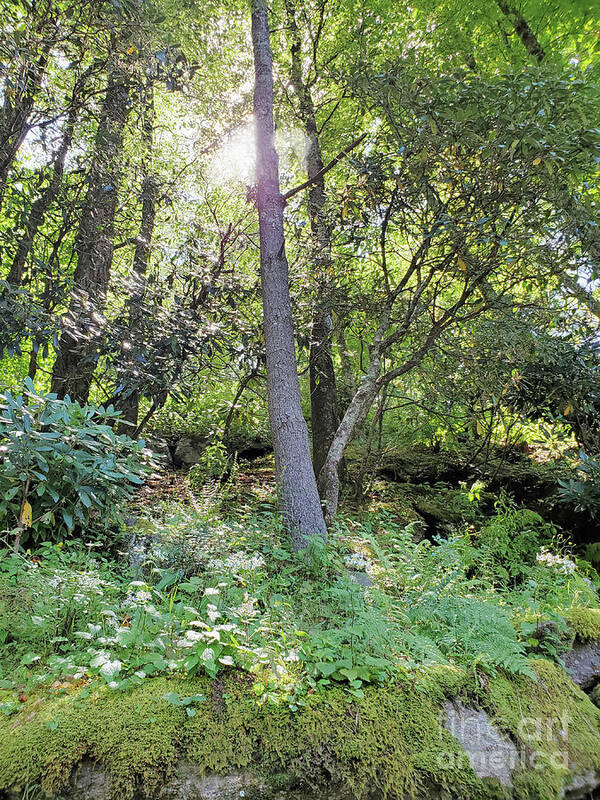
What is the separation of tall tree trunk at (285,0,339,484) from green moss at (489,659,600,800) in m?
4.32

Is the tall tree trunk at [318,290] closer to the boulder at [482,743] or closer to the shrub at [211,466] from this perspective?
the shrub at [211,466]

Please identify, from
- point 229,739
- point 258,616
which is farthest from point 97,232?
point 229,739

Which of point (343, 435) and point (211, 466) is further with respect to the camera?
point (211, 466)

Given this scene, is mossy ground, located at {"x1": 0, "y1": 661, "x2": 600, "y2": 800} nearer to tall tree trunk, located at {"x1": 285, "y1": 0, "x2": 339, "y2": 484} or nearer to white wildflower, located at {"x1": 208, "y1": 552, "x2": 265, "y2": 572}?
white wildflower, located at {"x1": 208, "y1": 552, "x2": 265, "y2": 572}

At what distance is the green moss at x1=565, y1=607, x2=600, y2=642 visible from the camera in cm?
301

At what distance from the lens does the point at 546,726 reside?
7.50 ft

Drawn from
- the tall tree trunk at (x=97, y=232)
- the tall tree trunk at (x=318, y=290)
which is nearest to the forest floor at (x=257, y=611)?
the tall tree trunk at (x=97, y=232)

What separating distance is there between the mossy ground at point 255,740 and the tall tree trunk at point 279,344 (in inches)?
79.9

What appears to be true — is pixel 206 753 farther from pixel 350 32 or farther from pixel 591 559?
pixel 350 32

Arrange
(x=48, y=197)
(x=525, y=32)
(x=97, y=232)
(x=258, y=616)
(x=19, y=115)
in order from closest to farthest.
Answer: (x=258, y=616), (x=19, y=115), (x=48, y=197), (x=97, y=232), (x=525, y=32)

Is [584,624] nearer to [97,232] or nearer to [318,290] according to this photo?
[318,290]

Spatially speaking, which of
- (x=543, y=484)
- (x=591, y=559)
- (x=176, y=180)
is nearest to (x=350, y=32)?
(x=176, y=180)

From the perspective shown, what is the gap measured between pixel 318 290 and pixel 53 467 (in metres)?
4.24

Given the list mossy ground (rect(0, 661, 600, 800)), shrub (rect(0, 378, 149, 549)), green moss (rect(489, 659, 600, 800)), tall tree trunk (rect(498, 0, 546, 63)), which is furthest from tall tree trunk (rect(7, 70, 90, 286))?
tall tree trunk (rect(498, 0, 546, 63))
